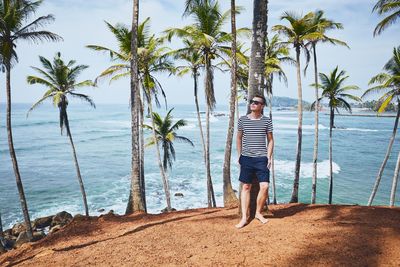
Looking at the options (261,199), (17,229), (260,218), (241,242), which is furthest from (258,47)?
(17,229)

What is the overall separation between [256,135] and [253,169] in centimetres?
65

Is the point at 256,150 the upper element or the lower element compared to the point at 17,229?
upper

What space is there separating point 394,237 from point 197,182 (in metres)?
27.6

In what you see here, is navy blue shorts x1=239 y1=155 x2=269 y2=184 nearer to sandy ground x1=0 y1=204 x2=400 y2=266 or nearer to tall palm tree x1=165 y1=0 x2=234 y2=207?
sandy ground x1=0 y1=204 x2=400 y2=266

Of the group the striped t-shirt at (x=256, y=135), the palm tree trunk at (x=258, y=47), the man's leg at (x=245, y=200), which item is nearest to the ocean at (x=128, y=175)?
the man's leg at (x=245, y=200)

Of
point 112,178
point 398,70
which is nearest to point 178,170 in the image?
point 112,178

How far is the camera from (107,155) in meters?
43.8

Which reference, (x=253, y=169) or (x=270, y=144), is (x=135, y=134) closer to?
(x=253, y=169)

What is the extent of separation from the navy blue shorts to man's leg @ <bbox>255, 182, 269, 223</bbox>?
0.11 metres

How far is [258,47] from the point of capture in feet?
20.6

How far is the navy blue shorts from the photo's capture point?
5.10 m

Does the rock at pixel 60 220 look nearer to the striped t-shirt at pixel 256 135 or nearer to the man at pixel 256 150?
the man at pixel 256 150

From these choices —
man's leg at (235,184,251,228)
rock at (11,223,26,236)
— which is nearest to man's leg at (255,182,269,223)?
man's leg at (235,184,251,228)

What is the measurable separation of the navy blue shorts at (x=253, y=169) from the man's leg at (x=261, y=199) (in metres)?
0.11
